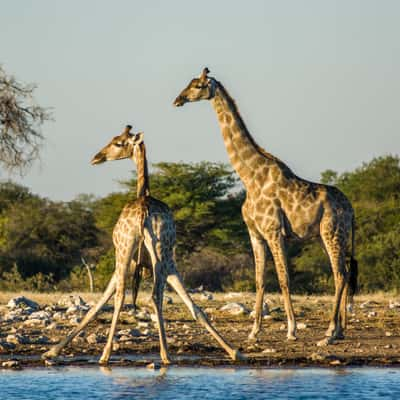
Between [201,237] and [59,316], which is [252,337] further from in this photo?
[201,237]

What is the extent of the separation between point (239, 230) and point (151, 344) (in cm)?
2390

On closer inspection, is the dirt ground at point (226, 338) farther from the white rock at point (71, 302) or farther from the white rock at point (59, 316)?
the white rock at point (71, 302)

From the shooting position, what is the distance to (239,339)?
14.6 metres

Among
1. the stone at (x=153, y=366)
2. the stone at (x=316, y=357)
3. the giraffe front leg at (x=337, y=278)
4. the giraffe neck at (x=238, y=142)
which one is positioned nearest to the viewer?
the stone at (x=153, y=366)

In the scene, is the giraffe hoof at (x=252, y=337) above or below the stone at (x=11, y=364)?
above

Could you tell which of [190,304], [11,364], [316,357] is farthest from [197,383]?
[11,364]

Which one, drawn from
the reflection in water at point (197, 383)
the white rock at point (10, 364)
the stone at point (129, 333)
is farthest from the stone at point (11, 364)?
the stone at point (129, 333)

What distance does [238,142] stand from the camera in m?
15.1

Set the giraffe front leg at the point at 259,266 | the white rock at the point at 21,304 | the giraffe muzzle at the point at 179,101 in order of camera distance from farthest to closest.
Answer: the white rock at the point at 21,304 → the giraffe front leg at the point at 259,266 → the giraffe muzzle at the point at 179,101

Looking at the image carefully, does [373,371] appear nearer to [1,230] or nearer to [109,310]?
[109,310]

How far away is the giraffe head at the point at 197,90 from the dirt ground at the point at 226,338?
10.3 feet

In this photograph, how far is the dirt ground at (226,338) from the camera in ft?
41.2

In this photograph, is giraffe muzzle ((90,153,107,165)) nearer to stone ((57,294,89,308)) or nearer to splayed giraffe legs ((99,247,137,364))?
splayed giraffe legs ((99,247,137,364))

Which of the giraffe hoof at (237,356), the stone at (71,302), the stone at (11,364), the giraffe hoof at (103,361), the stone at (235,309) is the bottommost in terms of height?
the stone at (11,364)
